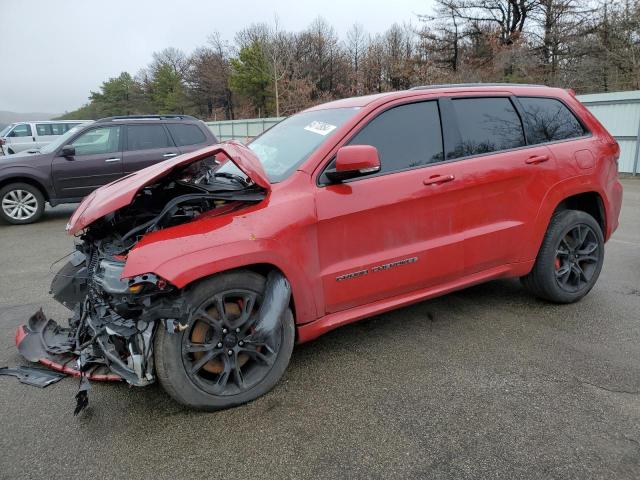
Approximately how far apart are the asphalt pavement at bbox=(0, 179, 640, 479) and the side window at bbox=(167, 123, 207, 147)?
6.11 meters

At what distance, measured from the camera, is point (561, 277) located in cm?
407

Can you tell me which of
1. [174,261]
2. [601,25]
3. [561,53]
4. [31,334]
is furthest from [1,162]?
[561,53]

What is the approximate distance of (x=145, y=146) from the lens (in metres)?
9.05

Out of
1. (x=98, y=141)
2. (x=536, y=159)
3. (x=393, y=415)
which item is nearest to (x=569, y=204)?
(x=536, y=159)

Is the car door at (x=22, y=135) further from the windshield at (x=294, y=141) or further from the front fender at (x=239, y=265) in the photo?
the front fender at (x=239, y=265)

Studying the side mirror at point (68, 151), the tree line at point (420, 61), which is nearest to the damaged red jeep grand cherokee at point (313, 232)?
the side mirror at point (68, 151)

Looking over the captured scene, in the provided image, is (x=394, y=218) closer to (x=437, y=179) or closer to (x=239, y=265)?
(x=437, y=179)

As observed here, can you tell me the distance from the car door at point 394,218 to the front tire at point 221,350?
1.61 feet

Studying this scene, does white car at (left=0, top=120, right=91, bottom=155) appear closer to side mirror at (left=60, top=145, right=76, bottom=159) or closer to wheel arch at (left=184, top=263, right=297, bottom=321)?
side mirror at (left=60, top=145, right=76, bottom=159)

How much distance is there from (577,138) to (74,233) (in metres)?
3.95

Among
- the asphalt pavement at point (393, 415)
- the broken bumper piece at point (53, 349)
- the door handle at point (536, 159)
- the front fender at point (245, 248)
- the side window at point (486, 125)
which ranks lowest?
the asphalt pavement at point (393, 415)

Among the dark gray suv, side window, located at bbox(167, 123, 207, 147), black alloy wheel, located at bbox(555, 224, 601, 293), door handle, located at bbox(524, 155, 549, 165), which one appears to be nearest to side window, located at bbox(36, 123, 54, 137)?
the dark gray suv

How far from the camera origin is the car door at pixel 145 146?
8.88 metres

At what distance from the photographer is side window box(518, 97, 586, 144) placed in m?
3.87
